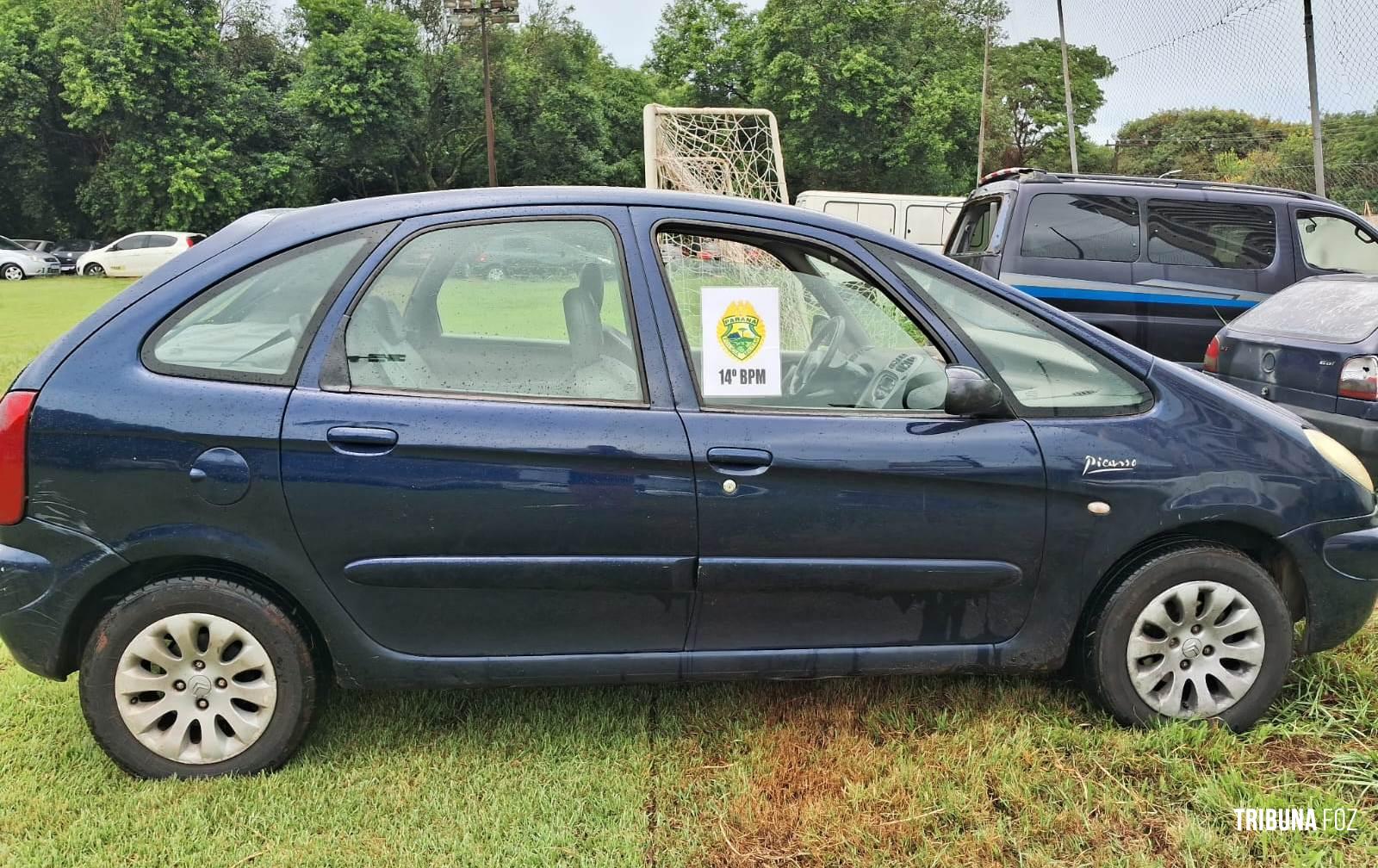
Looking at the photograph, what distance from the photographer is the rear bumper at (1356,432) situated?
15.7 feet

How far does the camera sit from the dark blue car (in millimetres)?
2543

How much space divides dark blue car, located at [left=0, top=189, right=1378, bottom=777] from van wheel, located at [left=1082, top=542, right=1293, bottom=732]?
0.4 inches

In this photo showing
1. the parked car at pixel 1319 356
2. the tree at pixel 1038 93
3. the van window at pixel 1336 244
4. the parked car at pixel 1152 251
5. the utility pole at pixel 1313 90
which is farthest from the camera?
the tree at pixel 1038 93

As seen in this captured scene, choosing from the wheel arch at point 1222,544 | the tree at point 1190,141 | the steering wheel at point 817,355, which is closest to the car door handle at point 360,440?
the steering wheel at point 817,355

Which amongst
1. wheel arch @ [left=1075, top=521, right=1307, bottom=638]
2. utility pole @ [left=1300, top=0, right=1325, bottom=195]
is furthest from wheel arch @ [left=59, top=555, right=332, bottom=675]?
utility pole @ [left=1300, top=0, right=1325, bottom=195]

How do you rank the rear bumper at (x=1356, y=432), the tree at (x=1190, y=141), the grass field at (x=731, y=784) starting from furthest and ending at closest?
the tree at (x=1190, y=141) → the rear bumper at (x=1356, y=432) → the grass field at (x=731, y=784)

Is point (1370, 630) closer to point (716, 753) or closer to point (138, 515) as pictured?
point (716, 753)

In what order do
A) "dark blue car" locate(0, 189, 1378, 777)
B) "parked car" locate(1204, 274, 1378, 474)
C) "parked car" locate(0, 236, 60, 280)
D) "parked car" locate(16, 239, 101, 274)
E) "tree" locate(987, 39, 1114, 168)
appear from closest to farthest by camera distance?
"dark blue car" locate(0, 189, 1378, 777)
"parked car" locate(1204, 274, 1378, 474)
"parked car" locate(0, 236, 60, 280)
"parked car" locate(16, 239, 101, 274)
"tree" locate(987, 39, 1114, 168)

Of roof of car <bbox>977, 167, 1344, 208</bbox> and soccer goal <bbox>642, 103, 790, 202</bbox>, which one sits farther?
soccer goal <bbox>642, 103, 790, 202</bbox>

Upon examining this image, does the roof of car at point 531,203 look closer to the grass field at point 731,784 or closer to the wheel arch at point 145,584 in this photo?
the wheel arch at point 145,584

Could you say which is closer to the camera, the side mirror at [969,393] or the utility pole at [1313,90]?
the side mirror at [969,393]

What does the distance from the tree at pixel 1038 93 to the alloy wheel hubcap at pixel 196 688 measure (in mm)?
48140

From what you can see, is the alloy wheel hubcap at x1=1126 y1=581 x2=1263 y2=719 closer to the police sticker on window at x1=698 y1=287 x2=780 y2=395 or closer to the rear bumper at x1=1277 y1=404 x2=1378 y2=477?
the police sticker on window at x1=698 y1=287 x2=780 y2=395

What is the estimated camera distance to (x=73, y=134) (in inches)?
1460
